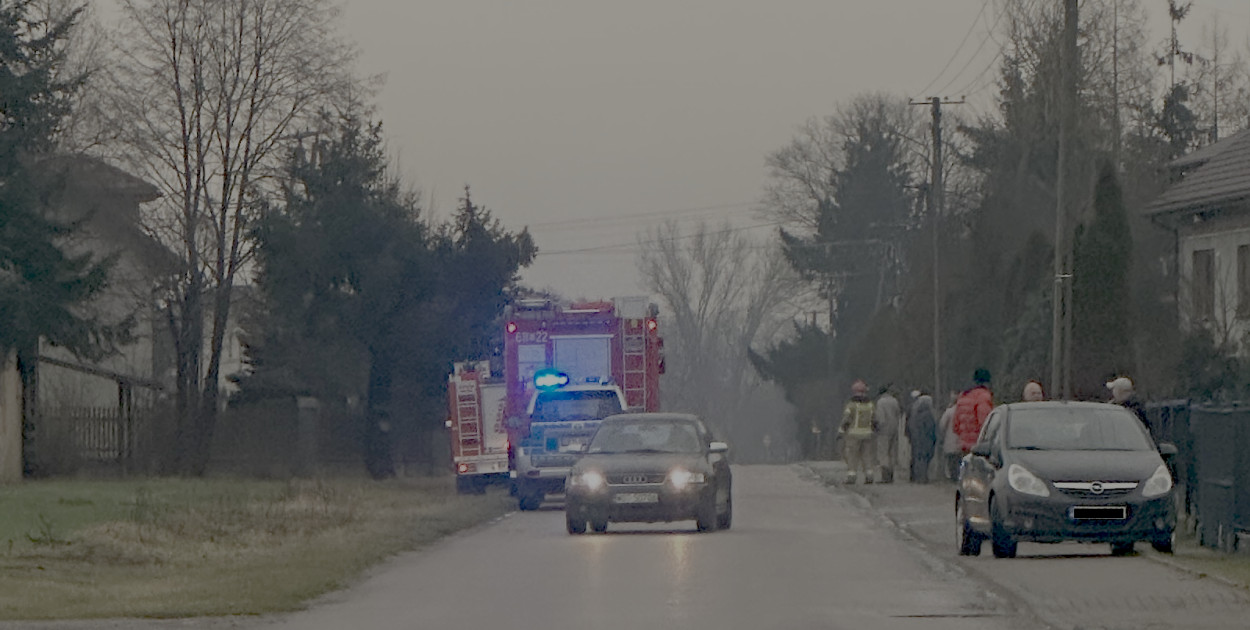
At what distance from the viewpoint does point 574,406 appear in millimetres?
32656

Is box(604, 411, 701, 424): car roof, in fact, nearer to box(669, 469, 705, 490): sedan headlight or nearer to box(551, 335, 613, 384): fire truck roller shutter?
box(669, 469, 705, 490): sedan headlight

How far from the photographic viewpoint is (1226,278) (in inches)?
1844

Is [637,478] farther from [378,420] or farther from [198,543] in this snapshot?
[378,420]

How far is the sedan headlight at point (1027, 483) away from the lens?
19391 millimetres

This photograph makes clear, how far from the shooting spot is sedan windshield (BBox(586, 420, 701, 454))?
25.8 metres

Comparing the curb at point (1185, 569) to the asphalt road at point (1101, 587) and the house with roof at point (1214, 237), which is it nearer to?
the asphalt road at point (1101, 587)

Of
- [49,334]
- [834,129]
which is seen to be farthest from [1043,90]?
[834,129]

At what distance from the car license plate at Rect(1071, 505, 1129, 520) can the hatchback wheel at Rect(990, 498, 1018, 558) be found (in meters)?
0.67

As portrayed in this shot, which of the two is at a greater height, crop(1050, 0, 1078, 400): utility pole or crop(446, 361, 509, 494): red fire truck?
crop(1050, 0, 1078, 400): utility pole

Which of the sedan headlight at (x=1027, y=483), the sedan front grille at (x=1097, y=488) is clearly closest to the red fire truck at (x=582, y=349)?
the sedan headlight at (x=1027, y=483)

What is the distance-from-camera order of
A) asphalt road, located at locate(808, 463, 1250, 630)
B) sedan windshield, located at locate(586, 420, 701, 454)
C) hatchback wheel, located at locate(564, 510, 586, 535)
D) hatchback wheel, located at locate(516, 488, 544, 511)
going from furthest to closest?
hatchback wheel, located at locate(516, 488, 544, 511)
sedan windshield, located at locate(586, 420, 701, 454)
hatchback wheel, located at locate(564, 510, 586, 535)
asphalt road, located at locate(808, 463, 1250, 630)

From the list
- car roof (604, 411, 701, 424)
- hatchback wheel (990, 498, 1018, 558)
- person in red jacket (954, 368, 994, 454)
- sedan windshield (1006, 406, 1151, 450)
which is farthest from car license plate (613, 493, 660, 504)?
person in red jacket (954, 368, 994, 454)

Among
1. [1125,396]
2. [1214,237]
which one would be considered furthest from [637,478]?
[1214,237]

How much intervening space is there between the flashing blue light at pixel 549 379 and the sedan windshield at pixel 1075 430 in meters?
14.8
